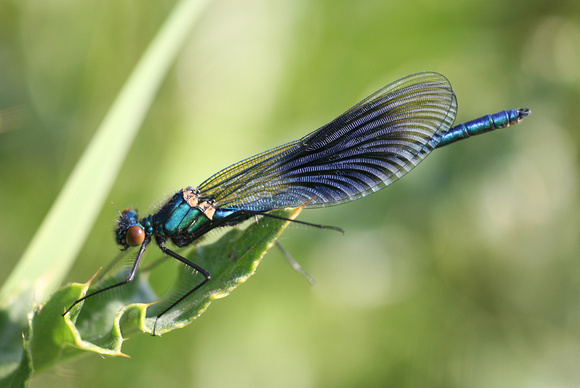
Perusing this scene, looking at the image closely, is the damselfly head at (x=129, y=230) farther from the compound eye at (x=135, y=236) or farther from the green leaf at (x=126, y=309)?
the green leaf at (x=126, y=309)

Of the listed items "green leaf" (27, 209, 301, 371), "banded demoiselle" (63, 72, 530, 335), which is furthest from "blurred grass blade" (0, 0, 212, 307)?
"banded demoiselle" (63, 72, 530, 335)

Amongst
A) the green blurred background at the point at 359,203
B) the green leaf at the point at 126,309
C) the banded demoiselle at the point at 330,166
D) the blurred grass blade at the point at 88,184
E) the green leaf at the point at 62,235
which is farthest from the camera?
the green blurred background at the point at 359,203

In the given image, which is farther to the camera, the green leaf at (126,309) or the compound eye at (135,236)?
the compound eye at (135,236)

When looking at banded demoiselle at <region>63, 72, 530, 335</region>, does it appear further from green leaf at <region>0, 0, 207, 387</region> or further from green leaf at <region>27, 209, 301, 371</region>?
green leaf at <region>27, 209, 301, 371</region>

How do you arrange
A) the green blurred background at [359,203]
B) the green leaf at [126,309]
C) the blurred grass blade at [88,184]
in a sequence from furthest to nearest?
the green blurred background at [359,203] < the blurred grass blade at [88,184] < the green leaf at [126,309]

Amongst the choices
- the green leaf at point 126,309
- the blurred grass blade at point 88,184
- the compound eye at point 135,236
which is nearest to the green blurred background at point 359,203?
the compound eye at point 135,236

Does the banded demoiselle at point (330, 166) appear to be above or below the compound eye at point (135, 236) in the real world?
above

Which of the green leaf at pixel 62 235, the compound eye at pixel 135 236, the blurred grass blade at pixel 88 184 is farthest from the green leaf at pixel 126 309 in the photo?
the compound eye at pixel 135 236
